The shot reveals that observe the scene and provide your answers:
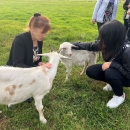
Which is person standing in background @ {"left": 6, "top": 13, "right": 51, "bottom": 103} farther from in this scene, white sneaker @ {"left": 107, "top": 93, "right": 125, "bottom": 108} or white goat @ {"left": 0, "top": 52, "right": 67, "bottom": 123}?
white sneaker @ {"left": 107, "top": 93, "right": 125, "bottom": 108}

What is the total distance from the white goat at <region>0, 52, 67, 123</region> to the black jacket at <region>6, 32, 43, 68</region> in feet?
1.74

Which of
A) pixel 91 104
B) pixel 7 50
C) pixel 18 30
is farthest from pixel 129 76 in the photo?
pixel 18 30

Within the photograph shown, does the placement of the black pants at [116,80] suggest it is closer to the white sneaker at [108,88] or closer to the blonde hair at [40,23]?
the white sneaker at [108,88]

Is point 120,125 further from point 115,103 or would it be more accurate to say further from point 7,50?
point 7,50

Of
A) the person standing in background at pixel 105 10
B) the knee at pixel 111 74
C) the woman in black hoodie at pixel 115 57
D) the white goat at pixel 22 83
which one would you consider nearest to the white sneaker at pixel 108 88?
the woman in black hoodie at pixel 115 57

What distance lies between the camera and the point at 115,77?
13.8 ft

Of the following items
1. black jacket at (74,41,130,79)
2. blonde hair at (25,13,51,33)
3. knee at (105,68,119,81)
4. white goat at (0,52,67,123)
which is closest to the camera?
white goat at (0,52,67,123)

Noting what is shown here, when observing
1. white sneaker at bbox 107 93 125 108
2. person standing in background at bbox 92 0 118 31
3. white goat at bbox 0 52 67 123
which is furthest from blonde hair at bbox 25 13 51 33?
person standing in background at bbox 92 0 118 31

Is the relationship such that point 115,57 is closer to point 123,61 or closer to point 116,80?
point 123,61

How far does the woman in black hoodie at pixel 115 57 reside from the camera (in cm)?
397

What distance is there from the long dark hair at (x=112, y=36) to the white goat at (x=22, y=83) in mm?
1146

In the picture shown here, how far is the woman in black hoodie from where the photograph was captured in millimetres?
3971

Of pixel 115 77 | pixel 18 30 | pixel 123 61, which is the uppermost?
pixel 123 61

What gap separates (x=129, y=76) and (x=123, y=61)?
12.5 inches
